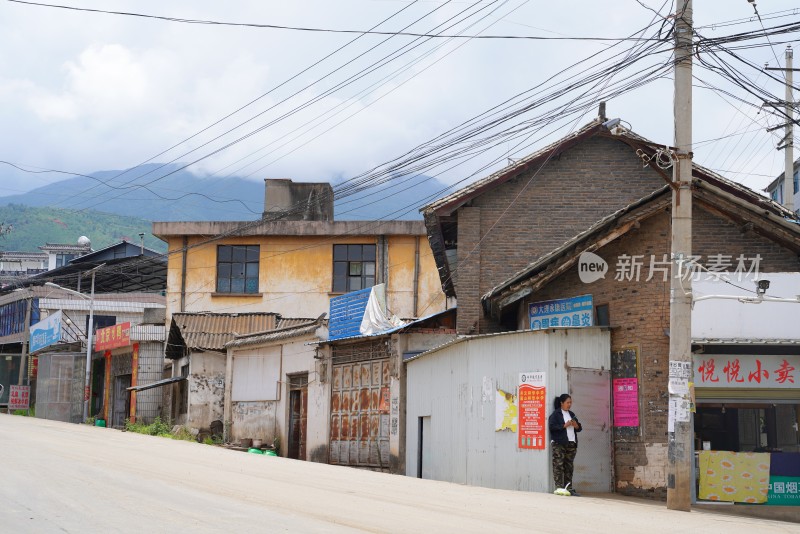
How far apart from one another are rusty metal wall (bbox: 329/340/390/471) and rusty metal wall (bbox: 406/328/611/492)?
2.01 meters

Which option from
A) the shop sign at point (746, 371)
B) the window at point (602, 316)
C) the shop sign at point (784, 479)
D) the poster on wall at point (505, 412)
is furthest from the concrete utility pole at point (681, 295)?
the poster on wall at point (505, 412)

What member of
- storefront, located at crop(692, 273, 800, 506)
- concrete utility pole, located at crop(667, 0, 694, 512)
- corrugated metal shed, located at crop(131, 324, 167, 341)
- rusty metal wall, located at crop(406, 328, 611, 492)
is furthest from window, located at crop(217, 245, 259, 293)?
concrete utility pole, located at crop(667, 0, 694, 512)

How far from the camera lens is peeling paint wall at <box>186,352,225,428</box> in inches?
1318

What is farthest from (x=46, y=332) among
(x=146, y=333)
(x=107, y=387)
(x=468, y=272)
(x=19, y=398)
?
(x=468, y=272)

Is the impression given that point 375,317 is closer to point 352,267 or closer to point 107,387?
point 352,267

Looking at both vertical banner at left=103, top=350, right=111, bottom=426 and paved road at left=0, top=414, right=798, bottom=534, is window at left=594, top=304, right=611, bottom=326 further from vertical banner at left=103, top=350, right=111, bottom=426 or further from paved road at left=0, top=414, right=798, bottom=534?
vertical banner at left=103, top=350, right=111, bottom=426

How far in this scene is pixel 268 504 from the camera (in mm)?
12406

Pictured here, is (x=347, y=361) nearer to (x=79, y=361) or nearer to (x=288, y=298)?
(x=288, y=298)

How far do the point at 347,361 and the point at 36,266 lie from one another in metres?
90.8

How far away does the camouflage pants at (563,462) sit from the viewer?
16.9 meters

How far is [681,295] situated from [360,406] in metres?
12.5

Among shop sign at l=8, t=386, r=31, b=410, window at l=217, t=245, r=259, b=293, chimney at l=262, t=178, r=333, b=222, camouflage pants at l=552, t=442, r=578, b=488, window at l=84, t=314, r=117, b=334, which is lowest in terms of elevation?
shop sign at l=8, t=386, r=31, b=410

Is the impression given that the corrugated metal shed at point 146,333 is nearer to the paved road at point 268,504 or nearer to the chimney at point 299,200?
the chimney at point 299,200

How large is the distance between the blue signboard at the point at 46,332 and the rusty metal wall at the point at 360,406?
25.0 metres
